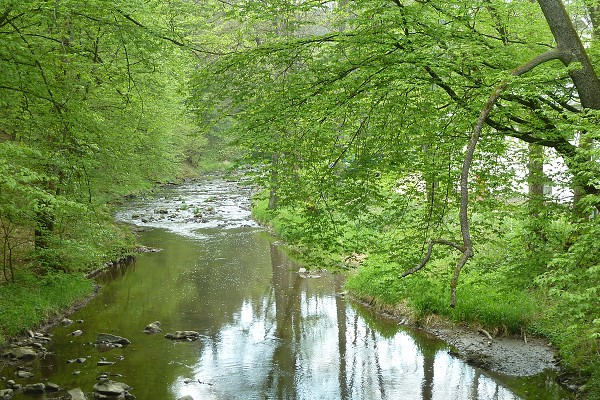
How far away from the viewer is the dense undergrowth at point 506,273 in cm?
593

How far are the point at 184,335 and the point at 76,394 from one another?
3.48 metres

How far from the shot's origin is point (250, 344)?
12430 mm

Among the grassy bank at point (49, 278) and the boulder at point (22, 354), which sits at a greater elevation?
the grassy bank at point (49, 278)

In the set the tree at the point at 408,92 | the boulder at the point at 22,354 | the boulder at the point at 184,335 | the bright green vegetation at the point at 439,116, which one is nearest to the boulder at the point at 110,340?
the boulder at the point at 184,335

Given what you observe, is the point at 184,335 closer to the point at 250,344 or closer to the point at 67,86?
the point at 250,344

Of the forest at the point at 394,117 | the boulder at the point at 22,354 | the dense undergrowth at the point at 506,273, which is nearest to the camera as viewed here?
the dense undergrowth at the point at 506,273

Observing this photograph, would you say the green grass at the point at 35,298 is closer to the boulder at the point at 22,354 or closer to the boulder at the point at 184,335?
the boulder at the point at 22,354

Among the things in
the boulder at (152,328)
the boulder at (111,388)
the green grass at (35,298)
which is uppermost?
the green grass at (35,298)

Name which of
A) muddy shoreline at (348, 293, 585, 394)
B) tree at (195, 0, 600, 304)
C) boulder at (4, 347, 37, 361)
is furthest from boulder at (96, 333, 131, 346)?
muddy shoreline at (348, 293, 585, 394)

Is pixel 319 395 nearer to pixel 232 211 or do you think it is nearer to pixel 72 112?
pixel 72 112

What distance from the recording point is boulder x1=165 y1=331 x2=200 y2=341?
494 inches

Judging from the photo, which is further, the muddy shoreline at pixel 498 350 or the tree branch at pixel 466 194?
the muddy shoreline at pixel 498 350

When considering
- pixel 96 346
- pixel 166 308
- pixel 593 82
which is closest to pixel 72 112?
pixel 96 346

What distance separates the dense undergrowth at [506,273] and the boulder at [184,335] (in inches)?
130
